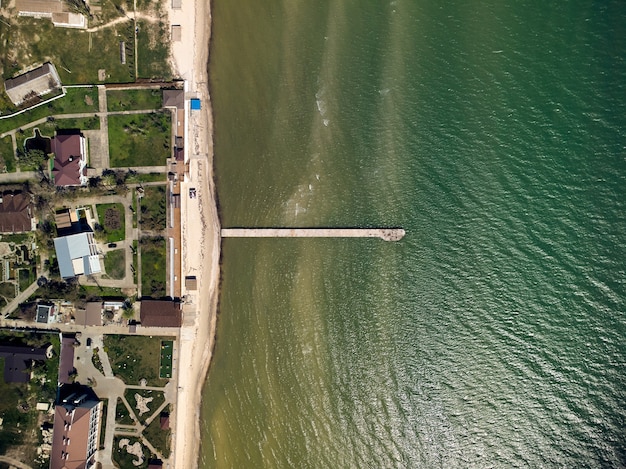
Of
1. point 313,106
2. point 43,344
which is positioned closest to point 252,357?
point 43,344

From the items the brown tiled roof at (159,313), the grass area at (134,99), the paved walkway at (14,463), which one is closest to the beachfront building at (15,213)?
the grass area at (134,99)

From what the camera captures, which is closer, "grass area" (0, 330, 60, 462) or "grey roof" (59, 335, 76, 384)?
"grey roof" (59, 335, 76, 384)

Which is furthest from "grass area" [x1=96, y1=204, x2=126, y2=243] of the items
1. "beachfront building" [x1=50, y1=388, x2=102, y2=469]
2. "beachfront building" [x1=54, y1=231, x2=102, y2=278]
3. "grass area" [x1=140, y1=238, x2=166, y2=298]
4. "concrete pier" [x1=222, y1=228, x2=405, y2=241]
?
"beachfront building" [x1=50, y1=388, x2=102, y2=469]

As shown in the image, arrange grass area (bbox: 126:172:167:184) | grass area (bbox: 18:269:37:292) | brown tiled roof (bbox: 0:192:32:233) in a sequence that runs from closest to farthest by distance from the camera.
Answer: brown tiled roof (bbox: 0:192:32:233) < grass area (bbox: 126:172:167:184) < grass area (bbox: 18:269:37:292)

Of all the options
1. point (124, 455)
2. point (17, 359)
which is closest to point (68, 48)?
point (17, 359)

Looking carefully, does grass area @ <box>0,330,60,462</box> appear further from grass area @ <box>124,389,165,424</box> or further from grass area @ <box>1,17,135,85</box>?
grass area @ <box>1,17,135,85</box>

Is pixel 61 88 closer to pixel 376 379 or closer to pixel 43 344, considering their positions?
pixel 43 344
